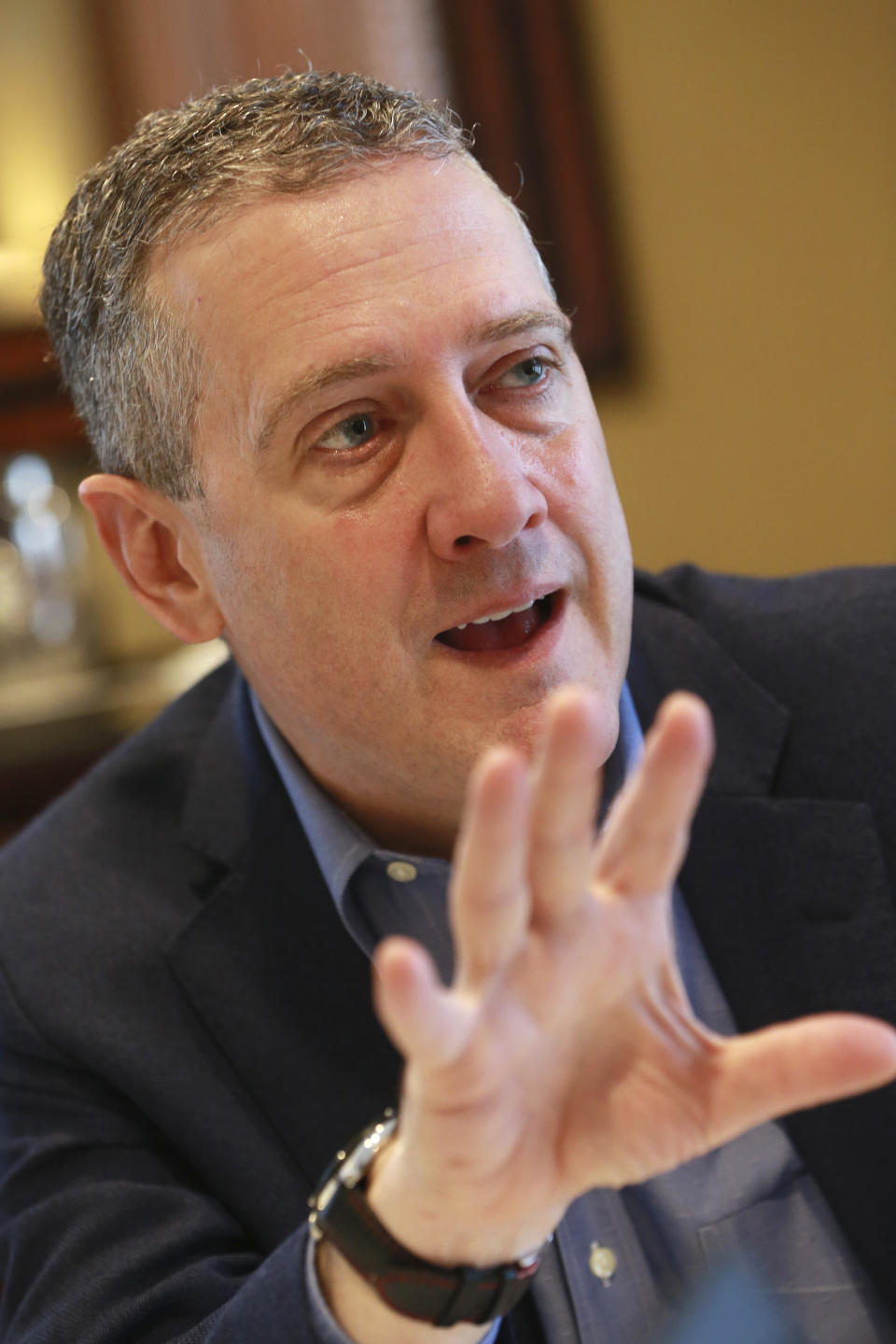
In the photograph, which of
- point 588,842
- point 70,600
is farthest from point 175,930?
point 70,600

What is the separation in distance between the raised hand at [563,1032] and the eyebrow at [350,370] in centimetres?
51

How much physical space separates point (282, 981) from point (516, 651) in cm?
44

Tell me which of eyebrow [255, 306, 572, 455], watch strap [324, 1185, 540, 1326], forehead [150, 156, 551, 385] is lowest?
watch strap [324, 1185, 540, 1326]

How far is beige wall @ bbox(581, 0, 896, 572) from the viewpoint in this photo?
9.07ft

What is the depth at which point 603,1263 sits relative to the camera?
3.91 feet

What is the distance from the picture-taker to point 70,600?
2998 mm

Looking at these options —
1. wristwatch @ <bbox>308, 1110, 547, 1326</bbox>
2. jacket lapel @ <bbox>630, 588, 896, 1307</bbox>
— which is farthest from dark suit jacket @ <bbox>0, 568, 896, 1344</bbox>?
wristwatch @ <bbox>308, 1110, 547, 1326</bbox>

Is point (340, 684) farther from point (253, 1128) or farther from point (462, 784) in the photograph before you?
point (253, 1128)

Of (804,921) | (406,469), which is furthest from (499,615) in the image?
(804,921)

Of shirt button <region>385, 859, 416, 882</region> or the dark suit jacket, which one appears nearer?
the dark suit jacket

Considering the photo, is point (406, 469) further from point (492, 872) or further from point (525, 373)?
point (492, 872)

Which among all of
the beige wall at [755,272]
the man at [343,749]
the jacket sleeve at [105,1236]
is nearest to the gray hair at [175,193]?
the man at [343,749]

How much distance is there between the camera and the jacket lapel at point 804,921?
3.83 ft

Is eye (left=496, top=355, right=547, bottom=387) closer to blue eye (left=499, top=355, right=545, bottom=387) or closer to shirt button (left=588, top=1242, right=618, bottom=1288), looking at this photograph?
blue eye (left=499, top=355, right=545, bottom=387)
